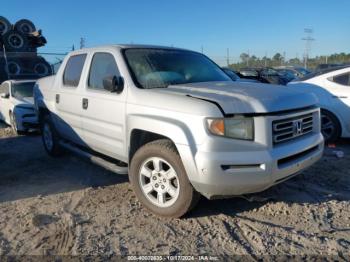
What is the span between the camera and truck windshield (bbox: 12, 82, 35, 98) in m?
9.41

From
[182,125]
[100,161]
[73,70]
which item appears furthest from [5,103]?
[182,125]

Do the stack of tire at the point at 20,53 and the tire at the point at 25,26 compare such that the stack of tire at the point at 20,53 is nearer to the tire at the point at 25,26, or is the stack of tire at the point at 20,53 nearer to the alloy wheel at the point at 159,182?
the tire at the point at 25,26

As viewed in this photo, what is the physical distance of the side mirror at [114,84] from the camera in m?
4.07

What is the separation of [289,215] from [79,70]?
344 centimetres

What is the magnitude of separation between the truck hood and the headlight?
3.3 inches

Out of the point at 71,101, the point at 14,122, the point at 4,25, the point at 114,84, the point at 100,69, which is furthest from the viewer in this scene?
the point at 4,25

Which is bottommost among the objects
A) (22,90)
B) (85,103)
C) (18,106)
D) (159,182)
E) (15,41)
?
(159,182)

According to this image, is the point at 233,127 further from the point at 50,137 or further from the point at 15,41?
the point at 15,41

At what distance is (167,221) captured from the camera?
373 cm

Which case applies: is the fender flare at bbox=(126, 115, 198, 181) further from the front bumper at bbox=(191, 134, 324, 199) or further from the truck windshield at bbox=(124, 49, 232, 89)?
the truck windshield at bbox=(124, 49, 232, 89)

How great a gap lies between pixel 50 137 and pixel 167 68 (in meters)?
2.94

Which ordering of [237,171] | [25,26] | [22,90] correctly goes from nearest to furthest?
1. [237,171]
2. [22,90]
3. [25,26]

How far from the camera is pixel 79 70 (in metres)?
5.12

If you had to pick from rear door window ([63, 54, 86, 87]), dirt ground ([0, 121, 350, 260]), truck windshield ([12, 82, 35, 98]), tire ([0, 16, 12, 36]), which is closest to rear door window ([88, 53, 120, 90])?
rear door window ([63, 54, 86, 87])
